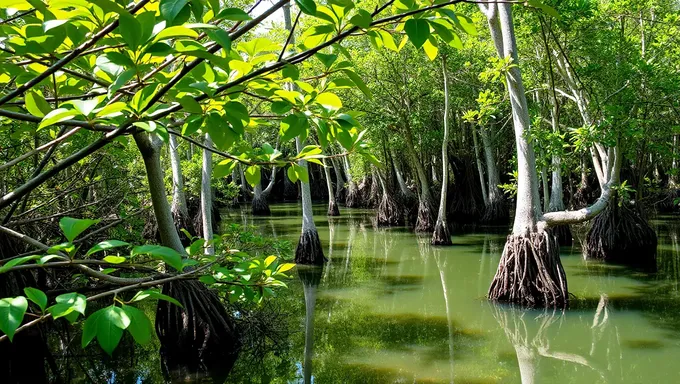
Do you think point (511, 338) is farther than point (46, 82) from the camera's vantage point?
Yes

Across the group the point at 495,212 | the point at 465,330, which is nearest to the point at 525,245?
the point at 465,330

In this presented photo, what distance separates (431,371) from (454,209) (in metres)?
14.3

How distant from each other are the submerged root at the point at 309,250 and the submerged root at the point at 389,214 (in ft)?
23.1

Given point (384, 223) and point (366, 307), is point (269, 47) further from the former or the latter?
point (384, 223)

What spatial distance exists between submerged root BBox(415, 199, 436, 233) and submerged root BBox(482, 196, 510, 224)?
2.83m

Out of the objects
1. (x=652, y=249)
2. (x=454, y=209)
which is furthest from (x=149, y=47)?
(x=454, y=209)

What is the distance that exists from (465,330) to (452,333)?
0.18m

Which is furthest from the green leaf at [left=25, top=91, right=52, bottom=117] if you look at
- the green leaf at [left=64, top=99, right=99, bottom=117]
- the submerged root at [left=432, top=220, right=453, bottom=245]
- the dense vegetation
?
the submerged root at [left=432, top=220, right=453, bottom=245]

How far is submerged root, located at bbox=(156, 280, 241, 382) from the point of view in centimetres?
503

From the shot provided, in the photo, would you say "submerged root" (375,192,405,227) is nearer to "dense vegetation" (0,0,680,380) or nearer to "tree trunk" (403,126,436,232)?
"dense vegetation" (0,0,680,380)

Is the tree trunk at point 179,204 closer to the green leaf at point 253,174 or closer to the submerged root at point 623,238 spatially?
the submerged root at point 623,238

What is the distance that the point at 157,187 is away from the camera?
4.96 m

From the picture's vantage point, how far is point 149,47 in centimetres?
92

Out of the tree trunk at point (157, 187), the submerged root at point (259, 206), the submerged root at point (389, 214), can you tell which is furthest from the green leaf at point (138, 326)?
the submerged root at point (259, 206)
